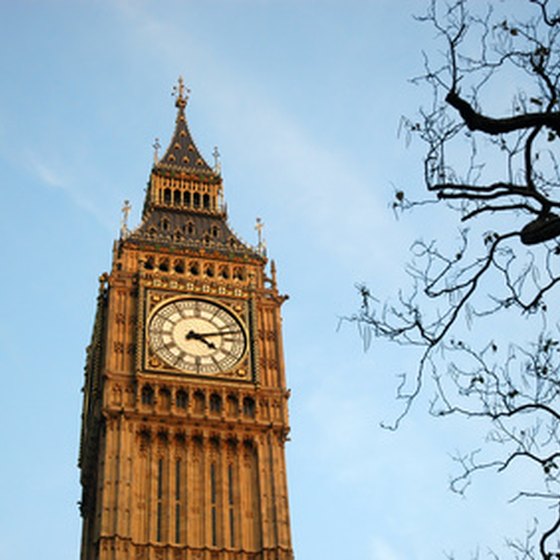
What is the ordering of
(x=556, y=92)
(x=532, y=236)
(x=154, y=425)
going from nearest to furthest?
(x=532, y=236) < (x=556, y=92) < (x=154, y=425)

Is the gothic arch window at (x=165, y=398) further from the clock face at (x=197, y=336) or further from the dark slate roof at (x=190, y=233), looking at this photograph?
the dark slate roof at (x=190, y=233)

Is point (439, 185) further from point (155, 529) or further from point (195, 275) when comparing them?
point (195, 275)

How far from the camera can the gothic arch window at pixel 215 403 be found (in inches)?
2074

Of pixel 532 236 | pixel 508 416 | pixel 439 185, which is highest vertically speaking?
pixel 439 185

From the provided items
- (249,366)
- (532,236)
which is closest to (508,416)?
(532,236)

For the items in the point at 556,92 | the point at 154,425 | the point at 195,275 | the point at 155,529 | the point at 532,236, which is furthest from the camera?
the point at 195,275

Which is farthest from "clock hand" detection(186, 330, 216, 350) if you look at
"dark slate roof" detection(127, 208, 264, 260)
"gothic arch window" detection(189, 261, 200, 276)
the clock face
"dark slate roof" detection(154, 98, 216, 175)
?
"dark slate roof" detection(154, 98, 216, 175)

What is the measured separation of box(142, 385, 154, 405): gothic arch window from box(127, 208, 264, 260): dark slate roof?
10314mm

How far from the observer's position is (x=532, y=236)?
40.2 ft

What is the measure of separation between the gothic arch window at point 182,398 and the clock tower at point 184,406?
0.07 metres

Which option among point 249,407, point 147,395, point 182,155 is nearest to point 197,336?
point 147,395

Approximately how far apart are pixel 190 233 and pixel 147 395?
13018mm

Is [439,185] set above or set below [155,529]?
below

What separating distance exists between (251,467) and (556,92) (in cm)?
4045
